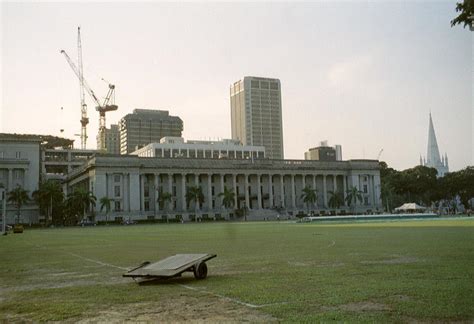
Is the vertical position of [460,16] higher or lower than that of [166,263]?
higher

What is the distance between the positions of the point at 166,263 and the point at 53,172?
171 metres

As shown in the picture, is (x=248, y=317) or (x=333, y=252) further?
(x=333, y=252)

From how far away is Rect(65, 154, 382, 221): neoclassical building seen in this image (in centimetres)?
12912

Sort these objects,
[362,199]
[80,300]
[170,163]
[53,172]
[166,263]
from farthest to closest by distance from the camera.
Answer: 1. [53,172]
2. [362,199]
3. [170,163]
4. [166,263]
5. [80,300]

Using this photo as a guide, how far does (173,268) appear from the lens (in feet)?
44.1

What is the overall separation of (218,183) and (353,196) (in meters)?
41.9

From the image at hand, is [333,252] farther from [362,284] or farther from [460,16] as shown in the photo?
[460,16]

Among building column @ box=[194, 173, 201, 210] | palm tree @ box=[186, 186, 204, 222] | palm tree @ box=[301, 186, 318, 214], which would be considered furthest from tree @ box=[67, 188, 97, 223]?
palm tree @ box=[301, 186, 318, 214]

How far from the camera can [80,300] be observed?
37.0ft

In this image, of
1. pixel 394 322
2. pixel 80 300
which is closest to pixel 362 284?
pixel 394 322

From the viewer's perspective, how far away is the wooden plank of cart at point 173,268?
13195 mm

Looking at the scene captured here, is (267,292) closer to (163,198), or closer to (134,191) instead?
(163,198)

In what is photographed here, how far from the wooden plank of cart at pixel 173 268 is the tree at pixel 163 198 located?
11610 centimetres

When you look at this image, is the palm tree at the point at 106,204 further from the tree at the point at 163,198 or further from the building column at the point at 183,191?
the building column at the point at 183,191
